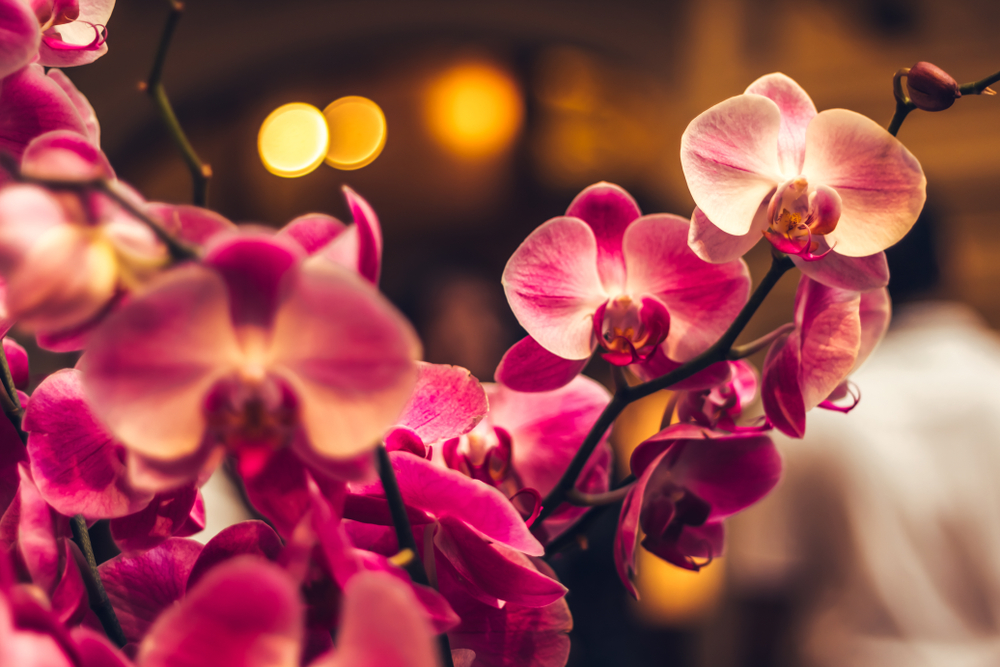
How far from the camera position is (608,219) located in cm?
32

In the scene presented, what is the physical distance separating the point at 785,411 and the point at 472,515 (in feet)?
0.41

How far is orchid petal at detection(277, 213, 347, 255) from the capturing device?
0.78ft

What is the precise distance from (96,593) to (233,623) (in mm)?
108

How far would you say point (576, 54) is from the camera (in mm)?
2969

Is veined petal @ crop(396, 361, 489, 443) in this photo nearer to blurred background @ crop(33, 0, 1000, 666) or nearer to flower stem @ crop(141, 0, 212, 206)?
flower stem @ crop(141, 0, 212, 206)

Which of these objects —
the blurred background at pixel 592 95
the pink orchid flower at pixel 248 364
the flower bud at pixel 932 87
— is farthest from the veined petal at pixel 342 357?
the blurred background at pixel 592 95

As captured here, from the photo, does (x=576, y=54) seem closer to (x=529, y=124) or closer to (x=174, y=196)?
(x=529, y=124)

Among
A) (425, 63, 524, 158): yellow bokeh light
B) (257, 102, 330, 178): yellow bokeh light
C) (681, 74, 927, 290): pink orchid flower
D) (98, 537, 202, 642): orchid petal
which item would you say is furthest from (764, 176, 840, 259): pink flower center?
(257, 102, 330, 178): yellow bokeh light

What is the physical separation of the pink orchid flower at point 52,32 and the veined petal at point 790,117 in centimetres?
24

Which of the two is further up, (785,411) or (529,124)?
(785,411)

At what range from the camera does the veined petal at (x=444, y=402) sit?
28cm

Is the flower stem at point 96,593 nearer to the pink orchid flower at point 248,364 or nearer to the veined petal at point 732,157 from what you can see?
the pink orchid flower at point 248,364

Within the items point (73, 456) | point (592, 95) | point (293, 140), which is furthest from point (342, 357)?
point (293, 140)

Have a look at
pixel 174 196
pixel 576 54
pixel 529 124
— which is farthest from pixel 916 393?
pixel 174 196
